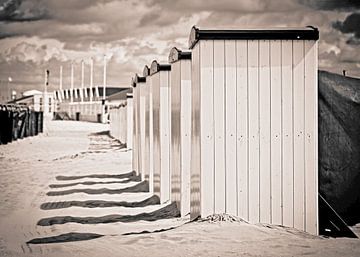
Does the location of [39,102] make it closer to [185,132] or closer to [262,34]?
[185,132]

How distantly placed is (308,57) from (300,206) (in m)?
1.52

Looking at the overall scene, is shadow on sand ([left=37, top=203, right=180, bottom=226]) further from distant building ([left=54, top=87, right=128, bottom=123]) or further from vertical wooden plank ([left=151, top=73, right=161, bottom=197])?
distant building ([left=54, top=87, right=128, bottom=123])

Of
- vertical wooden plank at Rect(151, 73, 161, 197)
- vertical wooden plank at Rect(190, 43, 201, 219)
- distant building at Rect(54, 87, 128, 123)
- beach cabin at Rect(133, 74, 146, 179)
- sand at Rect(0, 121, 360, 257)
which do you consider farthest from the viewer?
distant building at Rect(54, 87, 128, 123)

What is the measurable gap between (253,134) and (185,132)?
153 centimetres

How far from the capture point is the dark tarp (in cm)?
677

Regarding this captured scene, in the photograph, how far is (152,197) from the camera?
8.61 m

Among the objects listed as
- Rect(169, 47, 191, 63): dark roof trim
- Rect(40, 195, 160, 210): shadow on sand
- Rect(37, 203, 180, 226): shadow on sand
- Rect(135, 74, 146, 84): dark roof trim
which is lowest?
Rect(37, 203, 180, 226): shadow on sand

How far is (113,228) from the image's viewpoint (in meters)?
6.25

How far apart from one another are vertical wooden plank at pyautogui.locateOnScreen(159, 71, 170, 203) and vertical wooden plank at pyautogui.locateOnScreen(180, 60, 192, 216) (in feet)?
3.75

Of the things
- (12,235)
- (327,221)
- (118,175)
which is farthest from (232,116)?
(118,175)

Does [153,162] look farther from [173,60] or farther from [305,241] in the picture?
[305,241]

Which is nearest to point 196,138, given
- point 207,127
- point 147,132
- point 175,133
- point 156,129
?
point 207,127

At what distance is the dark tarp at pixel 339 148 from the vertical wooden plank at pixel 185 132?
5.29 ft

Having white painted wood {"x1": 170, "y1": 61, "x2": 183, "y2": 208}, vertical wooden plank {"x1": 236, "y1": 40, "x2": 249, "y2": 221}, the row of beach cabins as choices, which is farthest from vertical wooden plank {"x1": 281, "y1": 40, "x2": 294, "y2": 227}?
white painted wood {"x1": 170, "y1": 61, "x2": 183, "y2": 208}
